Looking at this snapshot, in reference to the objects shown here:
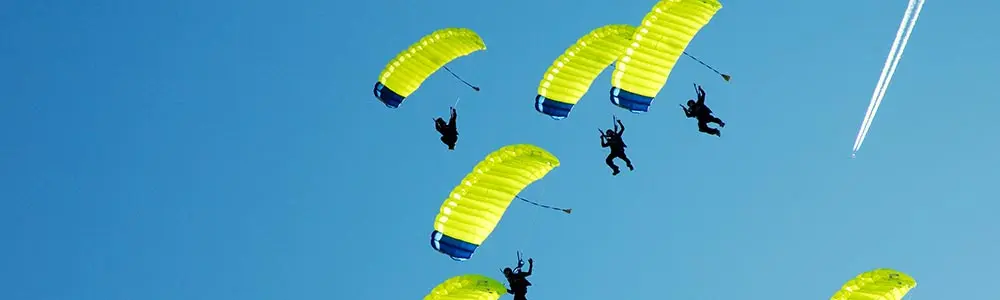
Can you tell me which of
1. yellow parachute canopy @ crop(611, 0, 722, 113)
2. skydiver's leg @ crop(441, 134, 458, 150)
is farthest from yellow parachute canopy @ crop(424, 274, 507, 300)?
skydiver's leg @ crop(441, 134, 458, 150)

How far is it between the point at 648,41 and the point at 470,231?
17.3 ft

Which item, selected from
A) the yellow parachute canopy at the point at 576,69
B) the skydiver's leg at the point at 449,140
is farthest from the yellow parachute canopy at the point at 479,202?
the skydiver's leg at the point at 449,140

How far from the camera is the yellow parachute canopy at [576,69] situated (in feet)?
152

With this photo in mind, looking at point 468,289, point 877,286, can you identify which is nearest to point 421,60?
point 468,289

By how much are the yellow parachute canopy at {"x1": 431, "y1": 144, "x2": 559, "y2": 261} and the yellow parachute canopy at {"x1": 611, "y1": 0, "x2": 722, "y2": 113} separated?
8.45 feet

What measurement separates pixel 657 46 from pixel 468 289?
6300mm

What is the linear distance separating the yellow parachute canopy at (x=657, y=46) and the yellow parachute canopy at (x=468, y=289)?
14.9 feet

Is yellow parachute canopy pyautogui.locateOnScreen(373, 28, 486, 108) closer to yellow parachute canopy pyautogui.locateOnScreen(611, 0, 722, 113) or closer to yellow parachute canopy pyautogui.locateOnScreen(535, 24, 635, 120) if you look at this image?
yellow parachute canopy pyautogui.locateOnScreen(535, 24, 635, 120)

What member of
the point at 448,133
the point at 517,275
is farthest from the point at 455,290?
the point at 448,133

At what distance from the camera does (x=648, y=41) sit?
43656 millimetres

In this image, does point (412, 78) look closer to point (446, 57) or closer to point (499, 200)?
point (446, 57)

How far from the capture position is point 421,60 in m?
48.5

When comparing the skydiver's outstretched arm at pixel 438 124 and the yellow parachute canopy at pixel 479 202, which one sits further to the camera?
the skydiver's outstretched arm at pixel 438 124

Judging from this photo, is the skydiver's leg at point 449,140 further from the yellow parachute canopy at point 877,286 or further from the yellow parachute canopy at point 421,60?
the yellow parachute canopy at point 877,286
